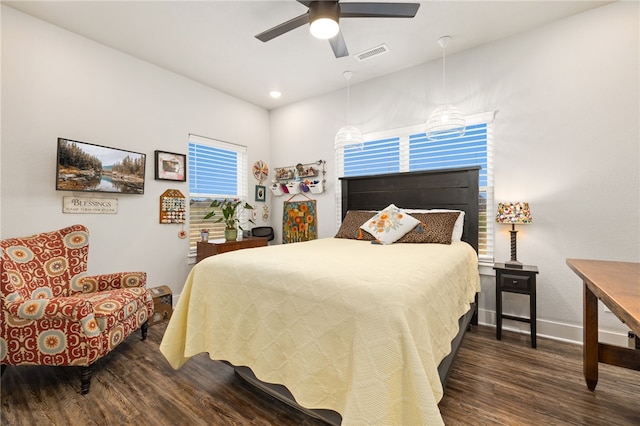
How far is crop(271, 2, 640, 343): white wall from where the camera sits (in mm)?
2369

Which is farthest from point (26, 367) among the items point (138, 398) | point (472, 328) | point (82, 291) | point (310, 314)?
point (472, 328)

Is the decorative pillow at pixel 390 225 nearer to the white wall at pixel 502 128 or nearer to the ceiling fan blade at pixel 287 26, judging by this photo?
the white wall at pixel 502 128

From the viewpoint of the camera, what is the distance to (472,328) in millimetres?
2848

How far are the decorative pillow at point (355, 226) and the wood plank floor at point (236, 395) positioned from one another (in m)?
1.36

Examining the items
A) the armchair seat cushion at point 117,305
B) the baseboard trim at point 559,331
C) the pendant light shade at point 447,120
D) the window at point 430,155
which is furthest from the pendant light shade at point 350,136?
the armchair seat cushion at point 117,305

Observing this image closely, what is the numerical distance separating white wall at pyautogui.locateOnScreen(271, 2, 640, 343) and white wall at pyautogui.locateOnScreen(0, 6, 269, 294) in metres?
3.19

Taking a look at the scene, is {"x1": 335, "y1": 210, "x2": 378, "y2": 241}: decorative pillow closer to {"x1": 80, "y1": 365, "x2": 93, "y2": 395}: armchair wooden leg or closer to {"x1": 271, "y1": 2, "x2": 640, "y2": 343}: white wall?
{"x1": 271, "y1": 2, "x2": 640, "y2": 343}: white wall

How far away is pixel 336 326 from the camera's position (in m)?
1.24

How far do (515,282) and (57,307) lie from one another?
11.3ft

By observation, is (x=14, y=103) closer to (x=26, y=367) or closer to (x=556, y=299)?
(x=26, y=367)

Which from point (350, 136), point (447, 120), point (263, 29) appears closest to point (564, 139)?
point (447, 120)

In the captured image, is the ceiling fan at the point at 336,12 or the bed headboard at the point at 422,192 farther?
the bed headboard at the point at 422,192

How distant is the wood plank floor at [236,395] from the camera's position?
5.18ft

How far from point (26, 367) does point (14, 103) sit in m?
2.12
